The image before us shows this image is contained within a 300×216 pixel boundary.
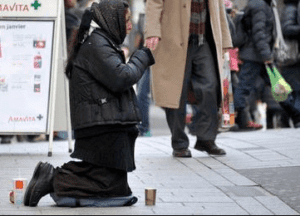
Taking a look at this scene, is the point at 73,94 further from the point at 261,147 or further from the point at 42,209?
the point at 261,147

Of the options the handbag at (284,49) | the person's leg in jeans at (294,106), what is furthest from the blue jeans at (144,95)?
the person's leg in jeans at (294,106)

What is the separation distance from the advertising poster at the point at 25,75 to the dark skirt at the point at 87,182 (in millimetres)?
3293

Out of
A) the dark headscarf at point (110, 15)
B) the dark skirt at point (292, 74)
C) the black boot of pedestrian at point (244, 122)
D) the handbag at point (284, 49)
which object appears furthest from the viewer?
the dark skirt at point (292, 74)

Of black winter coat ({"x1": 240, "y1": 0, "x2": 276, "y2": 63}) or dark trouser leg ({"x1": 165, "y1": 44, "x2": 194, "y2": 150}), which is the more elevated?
black winter coat ({"x1": 240, "y1": 0, "x2": 276, "y2": 63})

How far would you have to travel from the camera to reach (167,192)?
6789mm

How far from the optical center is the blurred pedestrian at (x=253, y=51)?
39.8ft

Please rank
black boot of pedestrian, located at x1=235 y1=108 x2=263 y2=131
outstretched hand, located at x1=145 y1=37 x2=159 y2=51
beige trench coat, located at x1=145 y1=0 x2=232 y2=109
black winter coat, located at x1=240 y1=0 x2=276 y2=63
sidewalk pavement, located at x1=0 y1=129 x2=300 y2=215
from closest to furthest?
1. sidewalk pavement, located at x1=0 y1=129 x2=300 y2=215
2. outstretched hand, located at x1=145 y1=37 x2=159 y2=51
3. beige trench coat, located at x1=145 y1=0 x2=232 y2=109
4. black winter coat, located at x1=240 y1=0 x2=276 y2=63
5. black boot of pedestrian, located at x1=235 y1=108 x2=263 y2=131

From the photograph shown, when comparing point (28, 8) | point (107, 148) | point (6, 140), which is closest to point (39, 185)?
point (107, 148)

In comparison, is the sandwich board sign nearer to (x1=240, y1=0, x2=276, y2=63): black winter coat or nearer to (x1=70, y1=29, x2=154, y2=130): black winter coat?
(x1=70, y1=29, x2=154, y2=130): black winter coat

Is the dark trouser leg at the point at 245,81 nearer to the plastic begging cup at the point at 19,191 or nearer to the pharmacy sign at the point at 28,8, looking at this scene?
the pharmacy sign at the point at 28,8

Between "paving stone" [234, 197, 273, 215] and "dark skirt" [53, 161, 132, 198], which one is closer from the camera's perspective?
"paving stone" [234, 197, 273, 215]

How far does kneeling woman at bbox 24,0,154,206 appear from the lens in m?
6.14

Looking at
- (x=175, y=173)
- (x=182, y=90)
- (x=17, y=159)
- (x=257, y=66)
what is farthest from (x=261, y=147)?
(x=257, y=66)

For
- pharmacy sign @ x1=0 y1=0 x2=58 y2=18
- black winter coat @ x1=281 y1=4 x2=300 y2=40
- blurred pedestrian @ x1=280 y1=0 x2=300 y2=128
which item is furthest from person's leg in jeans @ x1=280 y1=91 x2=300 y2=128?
pharmacy sign @ x1=0 y1=0 x2=58 y2=18
